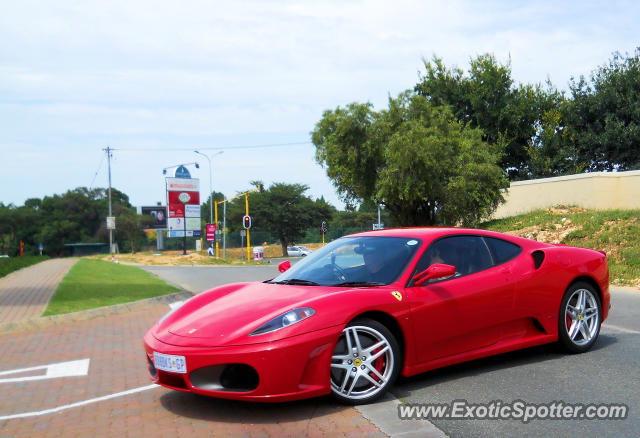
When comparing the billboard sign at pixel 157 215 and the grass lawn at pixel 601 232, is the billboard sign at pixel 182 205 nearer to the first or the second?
the grass lawn at pixel 601 232

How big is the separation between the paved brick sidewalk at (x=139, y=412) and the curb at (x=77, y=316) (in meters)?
2.31

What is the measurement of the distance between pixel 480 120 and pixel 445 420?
41.2m

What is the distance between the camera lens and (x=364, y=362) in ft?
14.4

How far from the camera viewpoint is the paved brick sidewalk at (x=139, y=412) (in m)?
4.02

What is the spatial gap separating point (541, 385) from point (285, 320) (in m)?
2.10

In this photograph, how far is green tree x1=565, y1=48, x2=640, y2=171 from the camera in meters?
35.4

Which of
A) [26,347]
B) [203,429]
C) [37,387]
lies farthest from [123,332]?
[203,429]

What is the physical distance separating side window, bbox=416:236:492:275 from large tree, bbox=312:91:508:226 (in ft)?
80.0

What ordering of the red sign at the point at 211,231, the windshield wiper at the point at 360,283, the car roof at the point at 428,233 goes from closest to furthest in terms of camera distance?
the windshield wiper at the point at 360,283
the car roof at the point at 428,233
the red sign at the point at 211,231

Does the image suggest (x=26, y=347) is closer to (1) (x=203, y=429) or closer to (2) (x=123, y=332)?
(2) (x=123, y=332)

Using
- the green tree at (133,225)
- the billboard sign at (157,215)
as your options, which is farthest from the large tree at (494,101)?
the billboard sign at (157,215)

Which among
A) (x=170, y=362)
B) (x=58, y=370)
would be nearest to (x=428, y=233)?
(x=170, y=362)

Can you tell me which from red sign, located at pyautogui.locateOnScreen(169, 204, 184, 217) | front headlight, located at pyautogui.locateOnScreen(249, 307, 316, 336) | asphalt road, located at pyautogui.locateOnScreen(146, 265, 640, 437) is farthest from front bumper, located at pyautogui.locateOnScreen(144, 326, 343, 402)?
red sign, located at pyautogui.locateOnScreen(169, 204, 184, 217)

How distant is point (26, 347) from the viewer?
7887 mm
